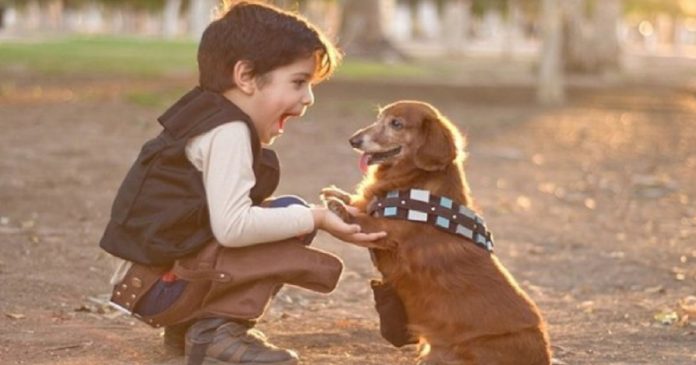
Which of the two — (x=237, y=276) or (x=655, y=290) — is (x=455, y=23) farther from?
(x=237, y=276)

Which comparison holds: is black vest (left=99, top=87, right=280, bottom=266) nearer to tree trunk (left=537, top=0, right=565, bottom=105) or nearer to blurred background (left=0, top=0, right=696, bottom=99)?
blurred background (left=0, top=0, right=696, bottom=99)

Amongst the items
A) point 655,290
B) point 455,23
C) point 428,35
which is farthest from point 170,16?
point 655,290

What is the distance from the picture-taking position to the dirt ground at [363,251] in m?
6.24

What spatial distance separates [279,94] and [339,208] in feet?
1.53

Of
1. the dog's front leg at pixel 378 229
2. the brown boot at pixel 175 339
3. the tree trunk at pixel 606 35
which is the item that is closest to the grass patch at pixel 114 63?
the tree trunk at pixel 606 35

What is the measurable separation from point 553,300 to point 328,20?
6297 centimetres

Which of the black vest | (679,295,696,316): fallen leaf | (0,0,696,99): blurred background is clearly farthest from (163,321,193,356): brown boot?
(679,295,696,316): fallen leaf

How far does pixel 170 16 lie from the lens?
244 ft

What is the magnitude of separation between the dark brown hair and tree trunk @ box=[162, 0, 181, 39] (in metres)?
66.8

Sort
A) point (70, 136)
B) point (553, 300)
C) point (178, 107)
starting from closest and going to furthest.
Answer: point (178, 107) < point (553, 300) < point (70, 136)

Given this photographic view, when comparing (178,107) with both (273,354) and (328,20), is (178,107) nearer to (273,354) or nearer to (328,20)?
(273,354)

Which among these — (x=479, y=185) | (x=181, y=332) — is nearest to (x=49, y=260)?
(x=181, y=332)

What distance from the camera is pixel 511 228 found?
10.3 m

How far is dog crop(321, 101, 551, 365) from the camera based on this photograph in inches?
207
